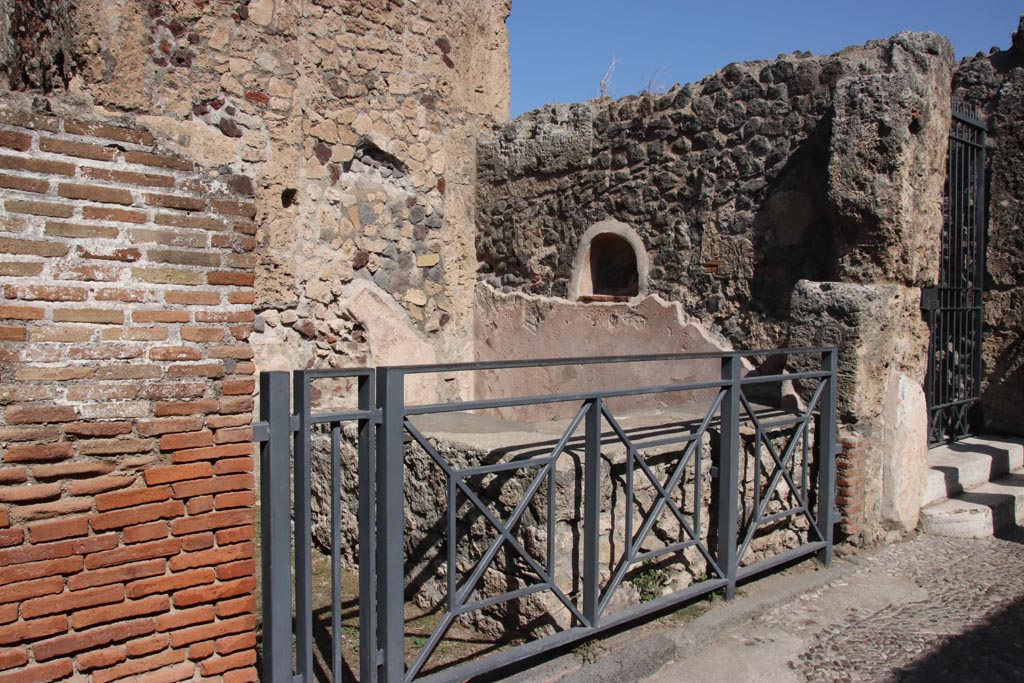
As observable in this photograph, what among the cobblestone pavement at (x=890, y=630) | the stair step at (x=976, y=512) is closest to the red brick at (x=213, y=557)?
the cobblestone pavement at (x=890, y=630)

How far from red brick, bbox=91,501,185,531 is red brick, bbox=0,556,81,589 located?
121 millimetres

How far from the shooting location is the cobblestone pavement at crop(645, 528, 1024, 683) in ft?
11.1

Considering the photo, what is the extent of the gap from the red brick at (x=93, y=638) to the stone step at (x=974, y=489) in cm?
451

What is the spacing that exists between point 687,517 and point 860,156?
2.25 meters

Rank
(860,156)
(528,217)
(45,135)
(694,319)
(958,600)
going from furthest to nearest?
1. (528,217)
2. (694,319)
3. (860,156)
4. (958,600)
5. (45,135)

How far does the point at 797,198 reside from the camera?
502cm

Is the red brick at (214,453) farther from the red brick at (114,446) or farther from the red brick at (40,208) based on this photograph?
the red brick at (40,208)

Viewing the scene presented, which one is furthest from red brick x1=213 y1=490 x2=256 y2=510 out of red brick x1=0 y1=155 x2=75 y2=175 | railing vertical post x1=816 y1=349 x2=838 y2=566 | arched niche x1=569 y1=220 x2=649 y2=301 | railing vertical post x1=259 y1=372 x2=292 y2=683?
arched niche x1=569 y1=220 x2=649 y2=301

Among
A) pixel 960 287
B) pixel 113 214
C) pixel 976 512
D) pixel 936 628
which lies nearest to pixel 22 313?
pixel 113 214

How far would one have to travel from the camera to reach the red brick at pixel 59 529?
2.48 m

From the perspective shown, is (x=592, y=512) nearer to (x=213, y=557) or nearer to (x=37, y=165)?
(x=213, y=557)

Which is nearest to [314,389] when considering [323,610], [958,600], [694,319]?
[323,610]

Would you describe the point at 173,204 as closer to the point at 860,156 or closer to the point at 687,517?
the point at 687,517

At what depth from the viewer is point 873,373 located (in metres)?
4.73
